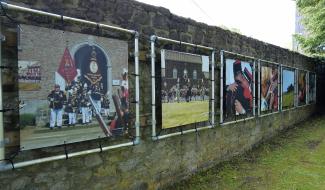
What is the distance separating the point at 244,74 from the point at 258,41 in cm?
139

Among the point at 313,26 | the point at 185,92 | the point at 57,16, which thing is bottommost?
the point at 185,92

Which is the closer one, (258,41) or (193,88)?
(193,88)

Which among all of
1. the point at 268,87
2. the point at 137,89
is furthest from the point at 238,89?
the point at 137,89

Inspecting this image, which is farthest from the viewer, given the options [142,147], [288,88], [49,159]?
[288,88]

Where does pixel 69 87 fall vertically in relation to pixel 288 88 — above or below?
below

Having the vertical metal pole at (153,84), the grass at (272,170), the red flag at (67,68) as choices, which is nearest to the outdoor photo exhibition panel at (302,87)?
the grass at (272,170)

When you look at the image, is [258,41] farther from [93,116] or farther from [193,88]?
[93,116]

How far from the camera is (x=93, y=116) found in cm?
359

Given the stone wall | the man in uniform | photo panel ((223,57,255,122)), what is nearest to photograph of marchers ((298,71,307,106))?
photo panel ((223,57,255,122))

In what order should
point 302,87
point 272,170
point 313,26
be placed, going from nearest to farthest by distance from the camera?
1. point 272,170
2. point 302,87
3. point 313,26

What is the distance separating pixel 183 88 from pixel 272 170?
237 cm

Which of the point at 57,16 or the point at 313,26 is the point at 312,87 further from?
the point at 57,16

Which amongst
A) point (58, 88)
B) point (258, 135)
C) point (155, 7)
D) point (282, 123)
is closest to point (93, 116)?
point (58, 88)

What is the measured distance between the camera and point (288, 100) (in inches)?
404
